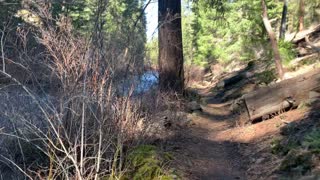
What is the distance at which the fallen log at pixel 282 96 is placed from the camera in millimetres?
8336

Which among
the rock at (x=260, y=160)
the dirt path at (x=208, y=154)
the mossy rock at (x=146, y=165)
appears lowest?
the dirt path at (x=208, y=154)

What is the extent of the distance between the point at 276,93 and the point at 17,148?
558cm

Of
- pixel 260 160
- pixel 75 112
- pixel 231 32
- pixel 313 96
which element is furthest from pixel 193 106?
pixel 231 32

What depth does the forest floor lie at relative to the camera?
5.79 meters

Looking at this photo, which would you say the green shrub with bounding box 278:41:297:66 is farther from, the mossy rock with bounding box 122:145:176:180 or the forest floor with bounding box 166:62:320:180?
the mossy rock with bounding box 122:145:176:180

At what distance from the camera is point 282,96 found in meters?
8.61

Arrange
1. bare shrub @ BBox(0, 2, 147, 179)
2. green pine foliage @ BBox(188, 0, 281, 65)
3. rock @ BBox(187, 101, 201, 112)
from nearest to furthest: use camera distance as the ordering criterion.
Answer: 1. bare shrub @ BBox(0, 2, 147, 179)
2. rock @ BBox(187, 101, 201, 112)
3. green pine foliage @ BBox(188, 0, 281, 65)

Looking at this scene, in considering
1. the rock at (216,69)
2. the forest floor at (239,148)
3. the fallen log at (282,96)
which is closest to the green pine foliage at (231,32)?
the rock at (216,69)

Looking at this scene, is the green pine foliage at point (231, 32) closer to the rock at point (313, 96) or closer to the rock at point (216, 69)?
the rock at point (216, 69)

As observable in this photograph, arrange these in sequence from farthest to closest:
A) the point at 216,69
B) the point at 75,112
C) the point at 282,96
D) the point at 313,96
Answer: the point at 216,69
the point at 282,96
the point at 313,96
the point at 75,112

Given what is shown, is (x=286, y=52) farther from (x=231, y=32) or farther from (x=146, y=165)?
(x=231, y=32)

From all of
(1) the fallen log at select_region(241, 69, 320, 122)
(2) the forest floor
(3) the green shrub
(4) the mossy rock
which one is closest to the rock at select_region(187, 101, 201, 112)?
(2) the forest floor

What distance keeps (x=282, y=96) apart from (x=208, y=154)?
255cm

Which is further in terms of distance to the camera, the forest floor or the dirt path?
the dirt path
